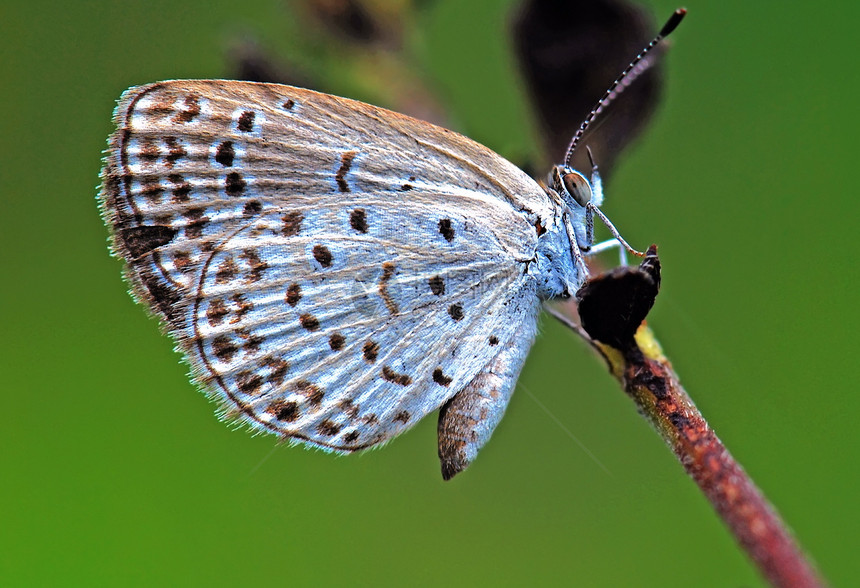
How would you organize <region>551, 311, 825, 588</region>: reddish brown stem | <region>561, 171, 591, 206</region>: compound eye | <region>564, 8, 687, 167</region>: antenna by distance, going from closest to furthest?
<region>551, 311, 825, 588</region>: reddish brown stem
<region>564, 8, 687, 167</region>: antenna
<region>561, 171, 591, 206</region>: compound eye

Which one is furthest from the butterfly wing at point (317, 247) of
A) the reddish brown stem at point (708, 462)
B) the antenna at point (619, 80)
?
the reddish brown stem at point (708, 462)

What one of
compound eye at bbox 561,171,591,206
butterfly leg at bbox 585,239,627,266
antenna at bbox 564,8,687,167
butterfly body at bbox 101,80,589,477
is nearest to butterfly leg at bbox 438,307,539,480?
butterfly body at bbox 101,80,589,477

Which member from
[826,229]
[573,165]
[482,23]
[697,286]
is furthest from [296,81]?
[482,23]

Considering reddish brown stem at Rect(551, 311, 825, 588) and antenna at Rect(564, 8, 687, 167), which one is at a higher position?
antenna at Rect(564, 8, 687, 167)

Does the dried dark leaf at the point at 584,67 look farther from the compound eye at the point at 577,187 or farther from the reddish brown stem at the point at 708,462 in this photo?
the reddish brown stem at the point at 708,462

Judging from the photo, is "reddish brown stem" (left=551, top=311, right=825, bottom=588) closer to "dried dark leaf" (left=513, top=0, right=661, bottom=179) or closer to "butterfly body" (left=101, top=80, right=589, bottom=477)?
"butterfly body" (left=101, top=80, right=589, bottom=477)

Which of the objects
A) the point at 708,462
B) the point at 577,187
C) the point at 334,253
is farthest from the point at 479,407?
the point at 708,462
